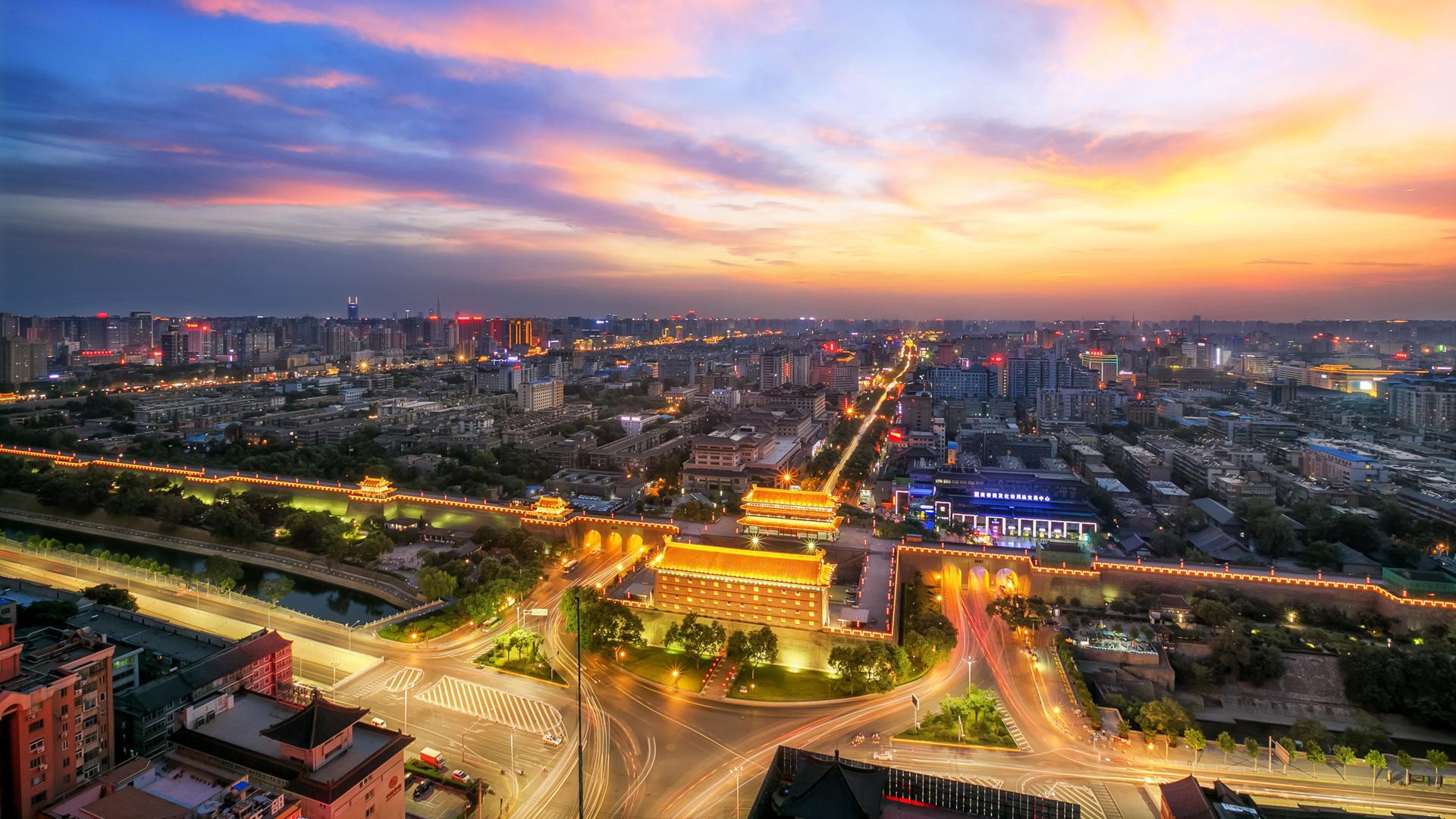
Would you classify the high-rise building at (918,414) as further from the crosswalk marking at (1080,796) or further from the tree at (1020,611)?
the crosswalk marking at (1080,796)

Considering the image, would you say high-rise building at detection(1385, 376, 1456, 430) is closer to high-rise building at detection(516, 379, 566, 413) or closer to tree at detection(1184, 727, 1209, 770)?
tree at detection(1184, 727, 1209, 770)

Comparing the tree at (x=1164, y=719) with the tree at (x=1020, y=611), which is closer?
the tree at (x=1164, y=719)

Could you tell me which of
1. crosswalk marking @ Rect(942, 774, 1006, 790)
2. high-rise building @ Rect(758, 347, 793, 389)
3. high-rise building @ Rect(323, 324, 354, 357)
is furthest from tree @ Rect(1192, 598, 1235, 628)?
high-rise building @ Rect(323, 324, 354, 357)

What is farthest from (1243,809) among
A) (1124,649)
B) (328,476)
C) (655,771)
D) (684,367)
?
(684,367)

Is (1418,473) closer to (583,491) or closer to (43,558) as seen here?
(583,491)

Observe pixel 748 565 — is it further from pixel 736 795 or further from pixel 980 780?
pixel 980 780

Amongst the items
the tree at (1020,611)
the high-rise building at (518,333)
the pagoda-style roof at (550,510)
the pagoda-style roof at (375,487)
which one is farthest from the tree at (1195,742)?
the high-rise building at (518,333)

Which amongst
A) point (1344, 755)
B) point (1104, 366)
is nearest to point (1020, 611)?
point (1344, 755)
